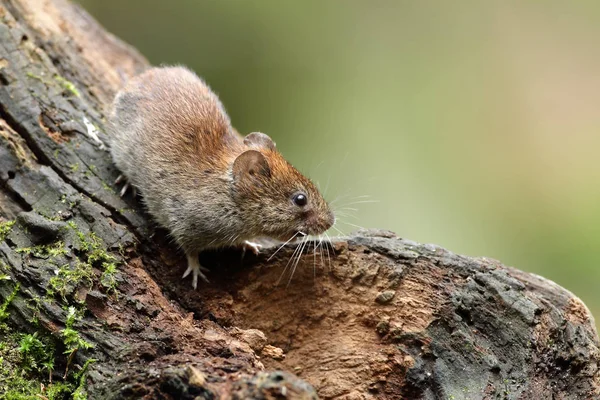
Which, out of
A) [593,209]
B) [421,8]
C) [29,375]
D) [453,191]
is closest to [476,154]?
[453,191]

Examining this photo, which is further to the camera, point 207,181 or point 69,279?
point 207,181

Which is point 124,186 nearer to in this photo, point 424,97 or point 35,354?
point 35,354

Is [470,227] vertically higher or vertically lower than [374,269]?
higher

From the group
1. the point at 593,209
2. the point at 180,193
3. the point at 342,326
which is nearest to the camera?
the point at 342,326

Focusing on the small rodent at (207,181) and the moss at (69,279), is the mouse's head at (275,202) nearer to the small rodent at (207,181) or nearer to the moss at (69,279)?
the small rodent at (207,181)

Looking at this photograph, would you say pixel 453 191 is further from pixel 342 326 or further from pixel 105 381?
pixel 105 381

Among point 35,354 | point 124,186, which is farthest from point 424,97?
point 35,354

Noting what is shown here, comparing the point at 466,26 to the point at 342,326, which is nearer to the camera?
the point at 342,326
